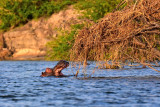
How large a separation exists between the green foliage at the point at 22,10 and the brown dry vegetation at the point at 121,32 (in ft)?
110

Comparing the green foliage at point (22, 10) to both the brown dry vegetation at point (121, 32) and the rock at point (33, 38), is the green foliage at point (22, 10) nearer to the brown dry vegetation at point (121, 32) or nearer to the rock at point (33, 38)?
the rock at point (33, 38)

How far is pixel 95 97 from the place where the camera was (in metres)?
11.6

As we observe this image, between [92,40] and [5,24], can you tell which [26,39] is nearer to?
[5,24]

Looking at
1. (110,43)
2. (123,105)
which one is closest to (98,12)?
(110,43)

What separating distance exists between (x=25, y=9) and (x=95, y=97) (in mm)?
40540

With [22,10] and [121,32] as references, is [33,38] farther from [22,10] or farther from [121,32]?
[121,32]

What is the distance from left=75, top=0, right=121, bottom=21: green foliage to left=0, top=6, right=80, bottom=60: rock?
3003 mm

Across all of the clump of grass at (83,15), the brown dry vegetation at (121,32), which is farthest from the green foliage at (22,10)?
the brown dry vegetation at (121,32)

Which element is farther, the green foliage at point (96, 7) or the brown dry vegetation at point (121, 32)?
the green foliage at point (96, 7)

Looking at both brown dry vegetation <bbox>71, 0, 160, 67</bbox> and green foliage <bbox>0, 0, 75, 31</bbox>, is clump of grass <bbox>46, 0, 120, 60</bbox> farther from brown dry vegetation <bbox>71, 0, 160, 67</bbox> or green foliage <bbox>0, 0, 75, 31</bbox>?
brown dry vegetation <bbox>71, 0, 160, 67</bbox>

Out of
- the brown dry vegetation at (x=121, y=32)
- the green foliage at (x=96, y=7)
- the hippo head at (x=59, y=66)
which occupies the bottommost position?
the hippo head at (x=59, y=66)

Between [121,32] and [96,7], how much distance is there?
2932 cm

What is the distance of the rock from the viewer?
47.7 metres

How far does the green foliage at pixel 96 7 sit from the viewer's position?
142ft
